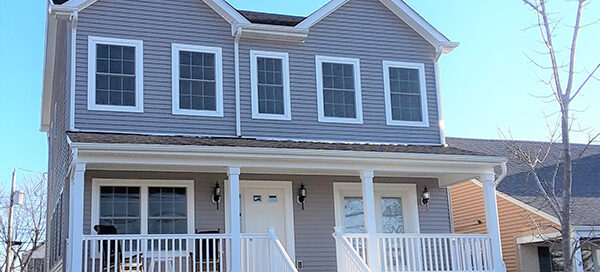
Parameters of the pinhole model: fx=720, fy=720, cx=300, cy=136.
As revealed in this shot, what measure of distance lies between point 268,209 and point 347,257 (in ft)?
7.28

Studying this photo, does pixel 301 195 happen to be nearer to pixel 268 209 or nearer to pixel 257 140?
pixel 268 209

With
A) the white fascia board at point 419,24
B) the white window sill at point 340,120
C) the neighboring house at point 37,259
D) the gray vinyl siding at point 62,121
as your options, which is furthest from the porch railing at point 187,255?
the neighboring house at point 37,259

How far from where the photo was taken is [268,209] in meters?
13.0

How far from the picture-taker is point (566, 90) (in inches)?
329

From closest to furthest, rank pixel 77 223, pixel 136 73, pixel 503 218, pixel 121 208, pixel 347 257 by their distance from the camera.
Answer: pixel 77 223 < pixel 347 257 < pixel 121 208 < pixel 136 73 < pixel 503 218

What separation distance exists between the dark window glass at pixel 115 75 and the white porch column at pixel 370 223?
167 inches

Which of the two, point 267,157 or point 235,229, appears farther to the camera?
point 267,157

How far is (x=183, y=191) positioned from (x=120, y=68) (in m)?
2.42

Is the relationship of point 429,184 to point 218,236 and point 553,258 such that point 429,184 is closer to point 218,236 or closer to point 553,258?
point 218,236

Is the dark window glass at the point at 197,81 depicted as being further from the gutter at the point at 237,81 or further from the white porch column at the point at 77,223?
the white porch column at the point at 77,223

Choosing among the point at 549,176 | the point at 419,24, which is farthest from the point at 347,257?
the point at 549,176

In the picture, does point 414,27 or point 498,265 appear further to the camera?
point 414,27

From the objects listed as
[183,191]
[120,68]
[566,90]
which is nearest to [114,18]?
[120,68]

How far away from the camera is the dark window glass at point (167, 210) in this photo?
12.1 m
